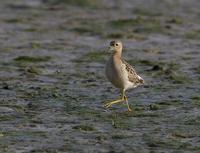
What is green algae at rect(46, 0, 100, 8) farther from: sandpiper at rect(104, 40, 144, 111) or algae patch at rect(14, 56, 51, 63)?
sandpiper at rect(104, 40, 144, 111)

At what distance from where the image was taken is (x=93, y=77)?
15836 mm

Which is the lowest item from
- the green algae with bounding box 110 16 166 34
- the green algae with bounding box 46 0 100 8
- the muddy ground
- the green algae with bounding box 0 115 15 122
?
the green algae with bounding box 0 115 15 122

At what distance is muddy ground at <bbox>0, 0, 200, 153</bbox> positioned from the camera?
11.2m

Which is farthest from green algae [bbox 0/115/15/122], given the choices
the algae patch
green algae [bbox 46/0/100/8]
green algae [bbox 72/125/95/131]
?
green algae [bbox 46/0/100/8]

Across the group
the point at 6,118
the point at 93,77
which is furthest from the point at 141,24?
the point at 6,118

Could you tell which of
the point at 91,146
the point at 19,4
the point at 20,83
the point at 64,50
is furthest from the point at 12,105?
the point at 19,4

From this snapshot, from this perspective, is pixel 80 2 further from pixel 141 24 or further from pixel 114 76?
pixel 114 76

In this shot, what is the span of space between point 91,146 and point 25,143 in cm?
89

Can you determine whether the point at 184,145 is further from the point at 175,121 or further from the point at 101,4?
the point at 101,4

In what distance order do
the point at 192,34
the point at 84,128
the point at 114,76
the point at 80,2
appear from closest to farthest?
the point at 84,128
the point at 114,76
the point at 192,34
the point at 80,2

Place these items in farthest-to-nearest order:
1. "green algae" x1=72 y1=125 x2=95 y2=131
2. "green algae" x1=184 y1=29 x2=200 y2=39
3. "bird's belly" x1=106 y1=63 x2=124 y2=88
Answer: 1. "green algae" x1=184 y1=29 x2=200 y2=39
2. "bird's belly" x1=106 y1=63 x2=124 y2=88
3. "green algae" x1=72 y1=125 x2=95 y2=131

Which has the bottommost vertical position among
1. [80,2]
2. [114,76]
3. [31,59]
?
[31,59]

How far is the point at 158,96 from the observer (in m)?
14.3

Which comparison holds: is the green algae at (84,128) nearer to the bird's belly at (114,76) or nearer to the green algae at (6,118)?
the green algae at (6,118)
